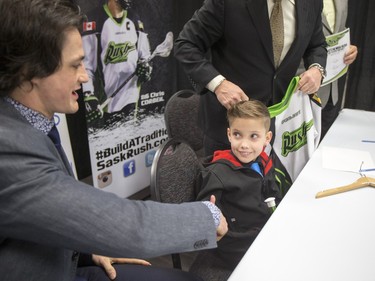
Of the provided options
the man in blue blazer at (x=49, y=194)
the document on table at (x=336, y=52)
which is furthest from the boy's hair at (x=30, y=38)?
the document on table at (x=336, y=52)

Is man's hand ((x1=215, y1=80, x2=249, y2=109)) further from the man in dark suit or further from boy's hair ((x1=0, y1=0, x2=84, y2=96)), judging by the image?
the man in dark suit

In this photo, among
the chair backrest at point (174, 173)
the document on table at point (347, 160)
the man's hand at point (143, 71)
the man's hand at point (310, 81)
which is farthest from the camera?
the man's hand at point (143, 71)

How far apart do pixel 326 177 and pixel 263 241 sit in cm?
56

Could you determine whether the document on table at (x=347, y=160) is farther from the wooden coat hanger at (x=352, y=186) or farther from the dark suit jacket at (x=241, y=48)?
the dark suit jacket at (x=241, y=48)

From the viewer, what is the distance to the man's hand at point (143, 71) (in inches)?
99.3

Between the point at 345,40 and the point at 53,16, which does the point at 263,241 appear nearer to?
the point at 53,16

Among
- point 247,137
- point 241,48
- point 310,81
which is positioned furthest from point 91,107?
point 310,81

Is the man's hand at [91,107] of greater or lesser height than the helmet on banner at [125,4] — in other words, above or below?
below

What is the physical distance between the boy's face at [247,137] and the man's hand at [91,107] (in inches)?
44.5

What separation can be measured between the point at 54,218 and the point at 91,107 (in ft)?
5.54

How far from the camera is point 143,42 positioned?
249cm

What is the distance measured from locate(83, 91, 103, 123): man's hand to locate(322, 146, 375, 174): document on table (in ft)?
4.55

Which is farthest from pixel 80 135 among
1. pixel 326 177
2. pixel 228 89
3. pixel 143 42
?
pixel 326 177

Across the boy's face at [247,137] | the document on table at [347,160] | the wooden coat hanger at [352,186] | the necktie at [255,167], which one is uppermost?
the boy's face at [247,137]
